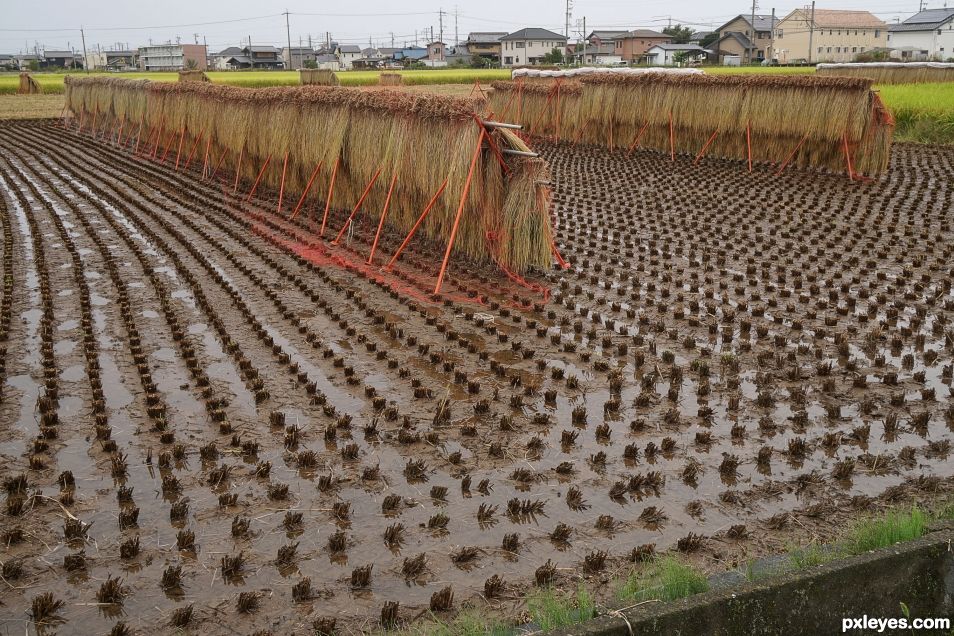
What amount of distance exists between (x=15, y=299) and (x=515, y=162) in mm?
5489

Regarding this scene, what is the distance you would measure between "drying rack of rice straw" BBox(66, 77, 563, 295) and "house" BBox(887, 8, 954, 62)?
61.9 metres

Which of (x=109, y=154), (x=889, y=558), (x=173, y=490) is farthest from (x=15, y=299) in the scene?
(x=109, y=154)

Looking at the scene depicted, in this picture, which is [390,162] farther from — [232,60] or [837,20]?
[232,60]

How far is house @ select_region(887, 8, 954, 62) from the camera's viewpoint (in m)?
63.3

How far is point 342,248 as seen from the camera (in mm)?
10617

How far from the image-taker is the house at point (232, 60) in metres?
85.1

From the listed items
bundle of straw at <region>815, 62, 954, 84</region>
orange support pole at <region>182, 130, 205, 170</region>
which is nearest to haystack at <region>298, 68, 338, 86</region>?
orange support pole at <region>182, 130, 205, 170</region>

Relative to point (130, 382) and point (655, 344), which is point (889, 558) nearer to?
point (655, 344)

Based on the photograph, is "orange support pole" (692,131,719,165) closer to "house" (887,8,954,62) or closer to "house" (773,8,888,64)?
"house" (887,8,954,62)

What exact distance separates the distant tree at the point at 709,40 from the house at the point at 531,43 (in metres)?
13.6

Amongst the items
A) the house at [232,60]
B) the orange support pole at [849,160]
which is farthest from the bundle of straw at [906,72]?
the house at [232,60]

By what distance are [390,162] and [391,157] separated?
0.23 ft

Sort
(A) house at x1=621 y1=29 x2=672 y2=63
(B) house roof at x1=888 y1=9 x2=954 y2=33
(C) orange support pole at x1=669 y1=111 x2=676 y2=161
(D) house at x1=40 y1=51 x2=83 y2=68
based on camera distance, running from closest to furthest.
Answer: (C) orange support pole at x1=669 y1=111 x2=676 y2=161, (B) house roof at x1=888 y1=9 x2=954 y2=33, (A) house at x1=621 y1=29 x2=672 y2=63, (D) house at x1=40 y1=51 x2=83 y2=68

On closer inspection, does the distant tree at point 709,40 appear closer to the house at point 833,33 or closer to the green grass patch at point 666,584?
the house at point 833,33
